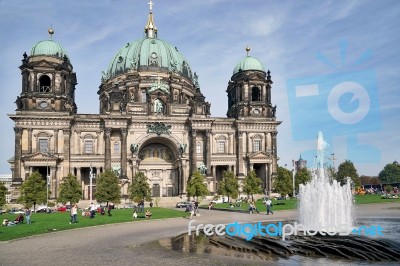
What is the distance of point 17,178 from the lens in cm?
6738

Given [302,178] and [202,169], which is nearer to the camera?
[302,178]

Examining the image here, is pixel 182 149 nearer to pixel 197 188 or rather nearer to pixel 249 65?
pixel 197 188

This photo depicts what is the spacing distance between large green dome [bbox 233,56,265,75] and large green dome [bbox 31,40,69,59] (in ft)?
116

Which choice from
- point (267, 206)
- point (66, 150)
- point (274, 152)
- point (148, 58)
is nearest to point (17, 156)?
point (66, 150)

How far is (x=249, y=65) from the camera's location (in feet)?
275

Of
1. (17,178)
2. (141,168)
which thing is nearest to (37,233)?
(17,178)

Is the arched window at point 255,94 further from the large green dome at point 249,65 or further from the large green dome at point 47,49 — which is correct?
the large green dome at point 47,49

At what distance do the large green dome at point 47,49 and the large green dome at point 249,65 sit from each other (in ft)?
116

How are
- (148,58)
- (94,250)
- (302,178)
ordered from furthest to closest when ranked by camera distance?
(148,58), (302,178), (94,250)

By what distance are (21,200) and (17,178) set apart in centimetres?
2122

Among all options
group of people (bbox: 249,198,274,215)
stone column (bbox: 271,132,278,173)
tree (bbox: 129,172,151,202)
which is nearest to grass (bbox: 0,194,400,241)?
group of people (bbox: 249,198,274,215)

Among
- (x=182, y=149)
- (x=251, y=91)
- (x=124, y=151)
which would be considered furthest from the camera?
(x=251, y=91)

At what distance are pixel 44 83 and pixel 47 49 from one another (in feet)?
20.5

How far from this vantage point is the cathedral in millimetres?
71188
